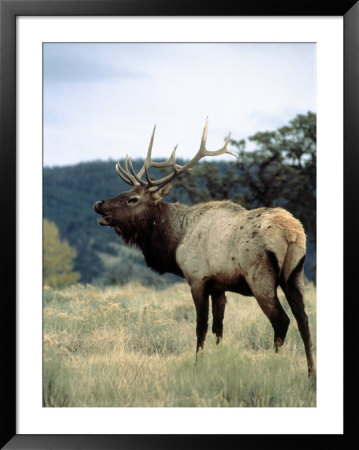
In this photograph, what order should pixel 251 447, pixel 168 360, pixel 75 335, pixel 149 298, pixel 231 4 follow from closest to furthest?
pixel 251 447, pixel 231 4, pixel 168 360, pixel 75 335, pixel 149 298

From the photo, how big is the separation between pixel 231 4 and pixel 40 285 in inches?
136

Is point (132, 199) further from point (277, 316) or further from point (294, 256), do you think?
point (277, 316)

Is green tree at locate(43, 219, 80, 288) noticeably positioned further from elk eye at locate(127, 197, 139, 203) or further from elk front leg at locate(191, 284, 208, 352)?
elk front leg at locate(191, 284, 208, 352)

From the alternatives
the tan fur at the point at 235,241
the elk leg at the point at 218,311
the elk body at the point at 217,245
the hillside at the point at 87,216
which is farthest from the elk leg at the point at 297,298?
the hillside at the point at 87,216

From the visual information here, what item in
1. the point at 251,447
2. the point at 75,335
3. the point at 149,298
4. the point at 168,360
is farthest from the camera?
the point at 149,298

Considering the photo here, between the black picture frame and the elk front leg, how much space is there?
73.8 inches

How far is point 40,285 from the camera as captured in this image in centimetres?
594

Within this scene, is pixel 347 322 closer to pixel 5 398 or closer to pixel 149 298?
pixel 5 398

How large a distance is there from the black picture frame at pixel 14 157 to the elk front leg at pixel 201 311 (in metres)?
1.88

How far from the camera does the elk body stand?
6797 mm

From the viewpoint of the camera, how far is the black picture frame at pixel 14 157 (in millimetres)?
5684

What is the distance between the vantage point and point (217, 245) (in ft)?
24.2

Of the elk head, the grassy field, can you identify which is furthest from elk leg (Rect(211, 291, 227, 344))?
the elk head

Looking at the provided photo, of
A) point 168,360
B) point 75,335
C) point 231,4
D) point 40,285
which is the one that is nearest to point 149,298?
point 75,335
